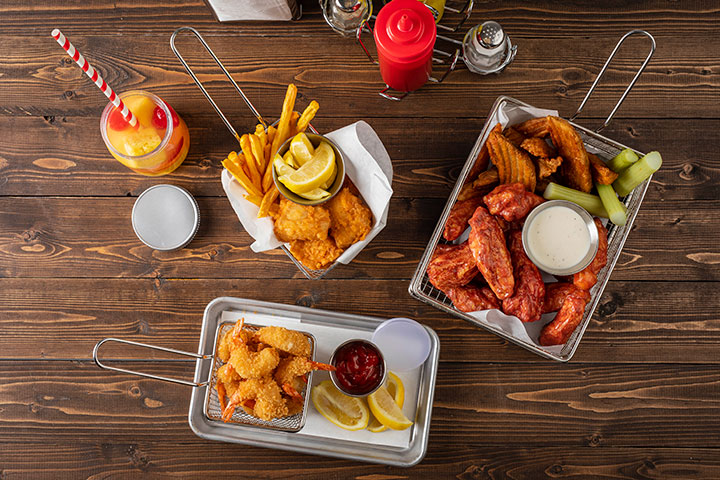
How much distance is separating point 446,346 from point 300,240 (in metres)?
0.79

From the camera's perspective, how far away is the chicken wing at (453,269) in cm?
184

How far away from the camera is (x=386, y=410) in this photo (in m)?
1.97

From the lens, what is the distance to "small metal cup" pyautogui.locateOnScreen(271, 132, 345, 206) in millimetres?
1791

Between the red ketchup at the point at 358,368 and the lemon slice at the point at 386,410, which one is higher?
the red ketchup at the point at 358,368

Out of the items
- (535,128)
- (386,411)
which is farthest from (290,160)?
(386,411)

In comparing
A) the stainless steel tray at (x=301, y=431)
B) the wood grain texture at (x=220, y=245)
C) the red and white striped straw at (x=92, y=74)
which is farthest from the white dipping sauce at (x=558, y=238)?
the red and white striped straw at (x=92, y=74)

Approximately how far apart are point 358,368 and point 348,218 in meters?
0.56

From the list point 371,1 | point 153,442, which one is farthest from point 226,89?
point 153,442

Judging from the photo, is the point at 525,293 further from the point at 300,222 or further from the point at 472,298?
the point at 300,222

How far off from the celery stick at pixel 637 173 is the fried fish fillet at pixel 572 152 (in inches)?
4.3

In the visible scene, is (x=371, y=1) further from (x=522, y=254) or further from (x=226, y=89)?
(x=522, y=254)

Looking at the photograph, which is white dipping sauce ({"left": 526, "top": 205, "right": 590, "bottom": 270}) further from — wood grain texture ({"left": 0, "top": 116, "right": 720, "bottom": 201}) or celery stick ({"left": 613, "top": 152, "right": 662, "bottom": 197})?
wood grain texture ({"left": 0, "top": 116, "right": 720, "bottom": 201})

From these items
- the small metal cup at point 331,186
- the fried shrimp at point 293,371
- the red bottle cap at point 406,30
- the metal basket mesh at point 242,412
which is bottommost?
the metal basket mesh at point 242,412

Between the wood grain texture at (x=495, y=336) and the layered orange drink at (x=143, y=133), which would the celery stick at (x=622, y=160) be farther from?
the layered orange drink at (x=143, y=133)
